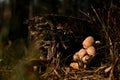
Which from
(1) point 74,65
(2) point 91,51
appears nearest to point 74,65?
(1) point 74,65

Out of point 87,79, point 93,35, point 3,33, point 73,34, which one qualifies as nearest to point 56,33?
point 73,34

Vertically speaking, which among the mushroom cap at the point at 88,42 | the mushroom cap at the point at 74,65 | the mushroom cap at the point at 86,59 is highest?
the mushroom cap at the point at 88,42

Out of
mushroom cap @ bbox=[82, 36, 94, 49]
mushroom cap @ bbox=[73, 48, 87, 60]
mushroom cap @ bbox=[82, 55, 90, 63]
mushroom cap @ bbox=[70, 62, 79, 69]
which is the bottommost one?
mushroom cap @ bbox=[70, 62, 79, 69]

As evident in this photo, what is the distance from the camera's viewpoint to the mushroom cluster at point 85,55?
1631 mm

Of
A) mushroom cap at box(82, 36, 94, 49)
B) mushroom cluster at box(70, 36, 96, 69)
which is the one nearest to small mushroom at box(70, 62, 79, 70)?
mushroom cluster at box(70, 36, 96, 69)

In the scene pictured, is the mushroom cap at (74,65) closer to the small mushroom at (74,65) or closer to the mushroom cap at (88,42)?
the small mushroom at (74,65)

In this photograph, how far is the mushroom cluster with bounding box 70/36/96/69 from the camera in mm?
1631

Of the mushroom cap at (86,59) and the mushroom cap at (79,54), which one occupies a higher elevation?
the mushroom cap at (79,54)

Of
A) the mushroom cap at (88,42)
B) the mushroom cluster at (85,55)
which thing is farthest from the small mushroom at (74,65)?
the mushroom cap at (88,42)

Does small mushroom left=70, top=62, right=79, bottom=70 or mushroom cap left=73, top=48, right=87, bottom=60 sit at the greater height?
mushroom cap left=73, top=48, right=87, bottom=60

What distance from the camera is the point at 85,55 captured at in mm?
1665

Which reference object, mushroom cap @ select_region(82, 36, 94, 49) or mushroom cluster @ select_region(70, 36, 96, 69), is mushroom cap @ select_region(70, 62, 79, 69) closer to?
mushroom cluster @ select_region(70, 36, 96, 69)

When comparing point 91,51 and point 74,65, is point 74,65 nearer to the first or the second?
point 74,65

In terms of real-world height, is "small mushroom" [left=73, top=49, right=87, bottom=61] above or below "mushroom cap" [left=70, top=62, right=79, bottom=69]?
above
